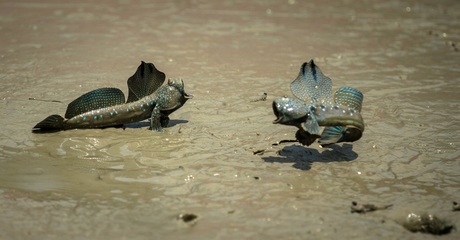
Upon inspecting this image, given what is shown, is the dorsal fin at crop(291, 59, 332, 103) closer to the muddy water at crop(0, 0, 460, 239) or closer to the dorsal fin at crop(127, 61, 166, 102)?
the muddy water at crop(0, 0, 460, 239)

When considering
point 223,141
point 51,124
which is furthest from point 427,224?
point 51,124

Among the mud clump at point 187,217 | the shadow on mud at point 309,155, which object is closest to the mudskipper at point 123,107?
the shadow on mud at point 309,155

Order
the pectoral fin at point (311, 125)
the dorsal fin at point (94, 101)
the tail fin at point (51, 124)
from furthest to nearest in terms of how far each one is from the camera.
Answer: the dorsal fin at point (94, 101) → the tail fin at point (51, 124) → the pectoral fin at point (311, 125)

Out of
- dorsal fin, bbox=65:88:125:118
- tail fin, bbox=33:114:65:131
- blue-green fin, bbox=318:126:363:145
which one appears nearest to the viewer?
blue-green fin, bbox=318:126:363:145

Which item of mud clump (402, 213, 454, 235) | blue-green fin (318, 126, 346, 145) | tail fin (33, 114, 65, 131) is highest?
blue-green fin (318, 126, 346, 145)

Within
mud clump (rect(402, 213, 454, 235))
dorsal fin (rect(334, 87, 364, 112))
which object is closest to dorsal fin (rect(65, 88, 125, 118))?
dorsal fin (rect(334, 87, 364, 112))

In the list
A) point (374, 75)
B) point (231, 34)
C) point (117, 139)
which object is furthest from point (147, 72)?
point (231, 34)

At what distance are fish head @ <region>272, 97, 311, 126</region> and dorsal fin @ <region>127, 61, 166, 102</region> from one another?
1.18 m

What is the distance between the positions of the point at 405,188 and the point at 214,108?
1.92m

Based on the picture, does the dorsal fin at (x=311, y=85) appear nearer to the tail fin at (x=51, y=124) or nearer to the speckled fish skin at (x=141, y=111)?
the speckled fish skin at (x=141, y=111)

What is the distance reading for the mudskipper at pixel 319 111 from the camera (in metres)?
3.67

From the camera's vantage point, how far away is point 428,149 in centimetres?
418

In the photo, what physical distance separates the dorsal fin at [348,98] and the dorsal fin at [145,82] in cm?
140

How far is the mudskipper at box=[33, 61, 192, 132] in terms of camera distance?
4.30m
